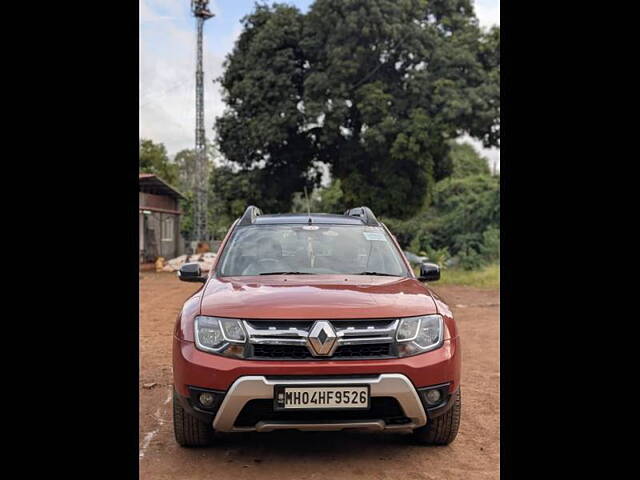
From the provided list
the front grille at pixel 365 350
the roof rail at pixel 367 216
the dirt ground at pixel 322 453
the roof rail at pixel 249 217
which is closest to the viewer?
the front grille at pixel 365 350

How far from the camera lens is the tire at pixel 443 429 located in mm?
4434

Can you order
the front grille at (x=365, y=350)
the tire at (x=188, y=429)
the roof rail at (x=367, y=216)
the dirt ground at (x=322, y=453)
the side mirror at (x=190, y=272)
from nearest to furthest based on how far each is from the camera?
the front grille at (x=365, y=350) → the dirt ground at (x=322, y=453) → the tire at (x=188, y=429) → the side mirror at (x=190, y=272) → the roof rail at (x=367, y=216)

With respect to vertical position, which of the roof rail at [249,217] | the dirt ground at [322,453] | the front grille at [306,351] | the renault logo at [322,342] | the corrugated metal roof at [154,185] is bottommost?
the dirt ground at [322,453]

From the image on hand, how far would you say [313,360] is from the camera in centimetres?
389

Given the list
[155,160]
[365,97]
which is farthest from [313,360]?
[155,160]

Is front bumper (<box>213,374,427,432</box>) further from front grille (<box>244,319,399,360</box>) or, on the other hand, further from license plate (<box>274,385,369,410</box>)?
front grille (<box>244,319,399,360</box>)

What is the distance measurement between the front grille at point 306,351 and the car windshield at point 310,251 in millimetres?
1092

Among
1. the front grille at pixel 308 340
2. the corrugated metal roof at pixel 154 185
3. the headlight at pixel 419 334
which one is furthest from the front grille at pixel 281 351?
the corrugated metal roof at pixel 154 185

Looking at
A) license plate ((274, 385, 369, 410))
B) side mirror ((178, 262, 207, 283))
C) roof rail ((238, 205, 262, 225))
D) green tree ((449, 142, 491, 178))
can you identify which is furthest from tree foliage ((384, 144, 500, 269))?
license plate ((274, 385, 369, 410))

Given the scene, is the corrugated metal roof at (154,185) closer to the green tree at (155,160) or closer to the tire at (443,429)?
the green tree at (155,160)
